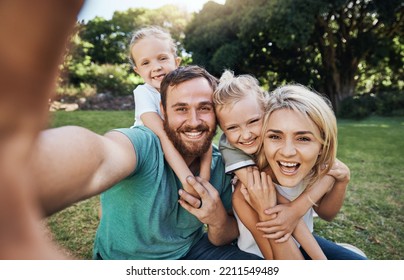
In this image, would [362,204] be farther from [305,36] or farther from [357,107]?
[305,36]

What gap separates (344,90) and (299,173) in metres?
3.14

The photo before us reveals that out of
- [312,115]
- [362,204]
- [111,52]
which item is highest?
[111,52]

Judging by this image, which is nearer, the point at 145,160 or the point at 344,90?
the point at 145,160

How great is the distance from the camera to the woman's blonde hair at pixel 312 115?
0.84 meters

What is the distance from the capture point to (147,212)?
83cm

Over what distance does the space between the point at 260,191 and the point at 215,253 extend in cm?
25

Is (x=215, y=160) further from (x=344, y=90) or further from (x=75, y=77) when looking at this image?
(x=344, y=90)

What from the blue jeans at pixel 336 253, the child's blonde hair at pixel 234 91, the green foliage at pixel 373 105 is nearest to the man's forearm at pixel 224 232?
the blue jeans at pixel 336 253

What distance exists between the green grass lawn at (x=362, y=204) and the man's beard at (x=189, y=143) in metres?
0.30

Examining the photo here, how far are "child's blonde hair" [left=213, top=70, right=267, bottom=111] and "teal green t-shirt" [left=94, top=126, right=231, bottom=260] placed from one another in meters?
0.19

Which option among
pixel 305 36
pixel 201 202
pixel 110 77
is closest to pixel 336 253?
pixel 201 202

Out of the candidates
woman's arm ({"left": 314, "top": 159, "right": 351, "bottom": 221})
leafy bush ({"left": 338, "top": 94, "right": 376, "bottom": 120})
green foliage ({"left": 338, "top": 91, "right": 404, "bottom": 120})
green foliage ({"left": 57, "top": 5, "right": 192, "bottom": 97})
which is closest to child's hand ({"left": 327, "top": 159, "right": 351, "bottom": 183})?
woman's arm ({"left": 314, "top": 159, "right": 351, "bottom": 221})

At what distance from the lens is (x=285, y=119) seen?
825 mm
